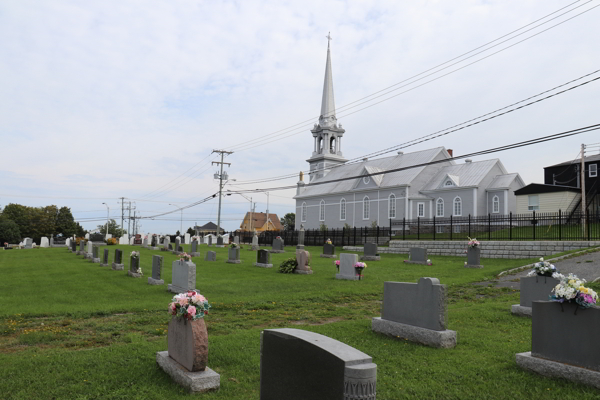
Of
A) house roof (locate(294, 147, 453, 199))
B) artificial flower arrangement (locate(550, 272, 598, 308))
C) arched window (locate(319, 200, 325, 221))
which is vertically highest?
house roof (locate(294, 147, 453, 199))

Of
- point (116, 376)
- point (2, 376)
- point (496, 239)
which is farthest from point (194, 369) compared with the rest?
point (496, 239)

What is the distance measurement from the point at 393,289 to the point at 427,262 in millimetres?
15146

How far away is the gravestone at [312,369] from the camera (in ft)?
10.5

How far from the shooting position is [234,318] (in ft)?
32.2

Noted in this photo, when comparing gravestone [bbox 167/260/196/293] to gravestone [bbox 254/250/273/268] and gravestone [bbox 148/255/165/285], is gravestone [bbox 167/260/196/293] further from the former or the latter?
gravestone [bbox 254/250/273/268]

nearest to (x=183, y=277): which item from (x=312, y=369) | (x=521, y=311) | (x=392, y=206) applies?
(x=521, y=311)

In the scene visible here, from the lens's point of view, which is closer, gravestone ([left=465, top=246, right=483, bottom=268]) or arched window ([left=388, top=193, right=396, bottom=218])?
gravestone ([left=465, top=246, right=483, bottom=268])

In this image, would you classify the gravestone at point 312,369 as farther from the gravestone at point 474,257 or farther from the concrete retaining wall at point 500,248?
the concrete retaining wall at point 500,248

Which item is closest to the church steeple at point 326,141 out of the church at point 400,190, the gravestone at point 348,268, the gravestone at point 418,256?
the church at point 400,190

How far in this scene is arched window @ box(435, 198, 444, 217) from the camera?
45375 mm

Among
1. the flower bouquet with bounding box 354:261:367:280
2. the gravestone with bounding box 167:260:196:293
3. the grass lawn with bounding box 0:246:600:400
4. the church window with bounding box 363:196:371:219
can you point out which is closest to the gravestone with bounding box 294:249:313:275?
the grass lawn with bounding box 0:246:600:400

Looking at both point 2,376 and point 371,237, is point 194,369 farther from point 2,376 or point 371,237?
point 371,237

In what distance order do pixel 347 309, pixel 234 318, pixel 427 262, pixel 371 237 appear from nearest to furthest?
pixel 234 318, pixel 347 309, pixel 427 262, pixel 371 237

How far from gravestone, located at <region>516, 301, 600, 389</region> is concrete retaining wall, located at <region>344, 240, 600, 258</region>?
17.9 meters
